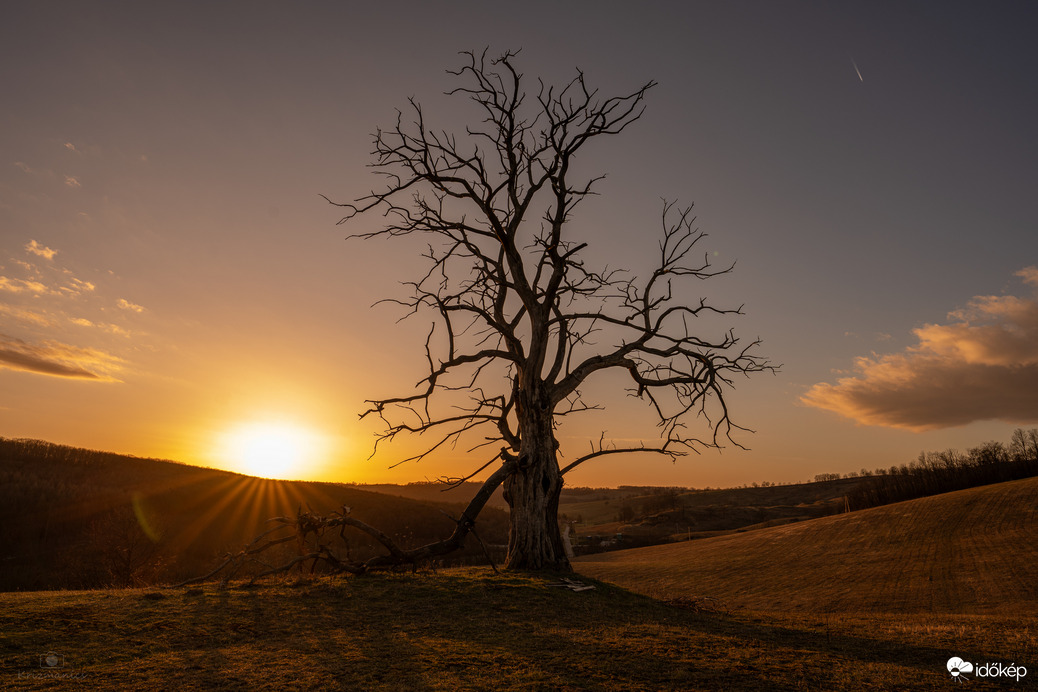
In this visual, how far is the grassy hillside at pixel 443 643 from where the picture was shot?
18.1 feet

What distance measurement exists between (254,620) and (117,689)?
122 inches

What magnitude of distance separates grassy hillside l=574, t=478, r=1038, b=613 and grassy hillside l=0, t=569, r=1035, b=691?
41.3ft

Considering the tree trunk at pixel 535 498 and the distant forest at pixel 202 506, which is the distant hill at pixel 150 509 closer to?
the distant forest at pixel 202 506

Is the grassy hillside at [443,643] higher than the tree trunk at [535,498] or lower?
lower

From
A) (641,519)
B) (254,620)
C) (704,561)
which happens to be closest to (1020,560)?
(704,561)

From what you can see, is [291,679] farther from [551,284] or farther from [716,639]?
[551,284]

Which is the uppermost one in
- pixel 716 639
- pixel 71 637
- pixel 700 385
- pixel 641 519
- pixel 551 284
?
pixel 551 284

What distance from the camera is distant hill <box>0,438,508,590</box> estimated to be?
55.2 metres

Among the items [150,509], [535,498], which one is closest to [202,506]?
[150,509]

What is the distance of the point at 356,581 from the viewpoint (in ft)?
36.0

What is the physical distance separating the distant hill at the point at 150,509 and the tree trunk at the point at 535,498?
36.4 m

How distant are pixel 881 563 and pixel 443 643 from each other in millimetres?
39772

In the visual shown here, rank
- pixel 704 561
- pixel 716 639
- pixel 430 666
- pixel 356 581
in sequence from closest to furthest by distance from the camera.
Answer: pixel 430 666
pixel 716 639
pixel 356 581
pixel 704 561

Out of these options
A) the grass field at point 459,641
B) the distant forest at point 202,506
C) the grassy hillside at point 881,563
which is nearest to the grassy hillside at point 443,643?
the grass field at point 459,641
